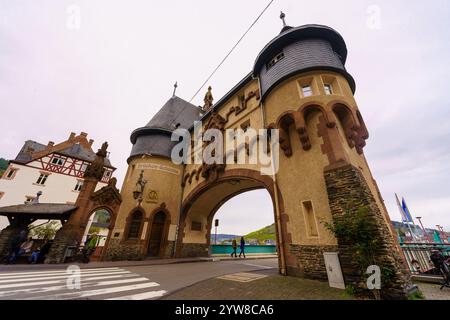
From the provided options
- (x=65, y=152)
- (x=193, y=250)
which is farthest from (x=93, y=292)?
(x=65, y=152)

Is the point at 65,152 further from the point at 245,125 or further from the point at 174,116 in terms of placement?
the point at 245,125

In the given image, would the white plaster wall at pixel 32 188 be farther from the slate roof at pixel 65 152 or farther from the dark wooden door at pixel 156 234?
the dark wooden door at pixel 156 234

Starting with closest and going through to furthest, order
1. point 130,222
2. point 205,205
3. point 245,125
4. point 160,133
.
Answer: point 245,125, point 130,222, point 205,205, point 160,133

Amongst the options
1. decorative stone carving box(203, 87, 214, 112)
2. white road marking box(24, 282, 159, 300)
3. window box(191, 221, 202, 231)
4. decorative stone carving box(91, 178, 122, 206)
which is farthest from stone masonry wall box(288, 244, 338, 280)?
decorative stone carving box(203, 87, 214, 112)

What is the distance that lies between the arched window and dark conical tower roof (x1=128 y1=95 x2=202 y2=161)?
5792 millimetres

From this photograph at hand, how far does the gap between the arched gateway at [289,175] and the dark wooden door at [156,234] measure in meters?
0.09

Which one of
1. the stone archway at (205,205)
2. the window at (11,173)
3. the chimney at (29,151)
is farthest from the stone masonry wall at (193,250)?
the chimney at (29,151)

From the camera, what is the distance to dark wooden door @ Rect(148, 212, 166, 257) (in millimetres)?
15056

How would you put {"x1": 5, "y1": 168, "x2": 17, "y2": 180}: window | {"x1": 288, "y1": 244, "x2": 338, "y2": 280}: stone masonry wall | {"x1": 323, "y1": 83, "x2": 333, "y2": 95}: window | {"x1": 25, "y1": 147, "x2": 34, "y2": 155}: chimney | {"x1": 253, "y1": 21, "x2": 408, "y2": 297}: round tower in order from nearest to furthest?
{"x1": 253, "y1": 21, "x2": 408, "y2": 297}: round tower < {"x1": 288, "y1": 244, "x2": 338, "y2": 280}: stone masonry wall < {"x1": 323, "y1": 83, "x2": 333, "y2": 95}: window < {"x1": 5, "y1": 168, "x2": 17, "y2": 180}: window < {"x1": 25, "y1": 147, "x2": 34, "y2": 155}: chimney

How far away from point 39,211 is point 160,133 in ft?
36.2

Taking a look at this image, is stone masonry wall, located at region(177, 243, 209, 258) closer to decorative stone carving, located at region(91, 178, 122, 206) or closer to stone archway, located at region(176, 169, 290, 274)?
stone archway, located at region(176, 169, 290, 274)

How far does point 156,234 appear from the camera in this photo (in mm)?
15625

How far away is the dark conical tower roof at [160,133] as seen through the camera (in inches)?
706
